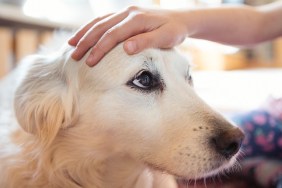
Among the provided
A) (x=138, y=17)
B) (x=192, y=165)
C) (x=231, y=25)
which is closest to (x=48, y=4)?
(x=231, y=25)

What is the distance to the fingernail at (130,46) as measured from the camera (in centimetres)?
98

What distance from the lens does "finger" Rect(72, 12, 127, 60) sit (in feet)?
3.30

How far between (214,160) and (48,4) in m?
2.41

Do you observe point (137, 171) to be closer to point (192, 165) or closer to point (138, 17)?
point (192, 165)

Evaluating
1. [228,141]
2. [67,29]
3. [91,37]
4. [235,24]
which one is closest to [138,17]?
[91,37]

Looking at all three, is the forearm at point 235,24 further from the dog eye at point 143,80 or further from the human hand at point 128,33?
the dog eye at point 143,80

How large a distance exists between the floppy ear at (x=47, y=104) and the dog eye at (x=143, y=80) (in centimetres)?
18

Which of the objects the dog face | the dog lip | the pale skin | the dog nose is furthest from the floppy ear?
the dog nose

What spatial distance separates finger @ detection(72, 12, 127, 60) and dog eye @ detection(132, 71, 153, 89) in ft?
0.48

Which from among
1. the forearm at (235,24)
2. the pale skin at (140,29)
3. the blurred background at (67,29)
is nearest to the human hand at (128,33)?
the pale skin at (140,29)

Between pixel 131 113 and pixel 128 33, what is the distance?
207 millimetres

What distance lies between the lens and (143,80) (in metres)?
1.02

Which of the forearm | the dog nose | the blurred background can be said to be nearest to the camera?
the dog nose

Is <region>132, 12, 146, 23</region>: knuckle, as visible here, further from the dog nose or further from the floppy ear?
the dog nose
